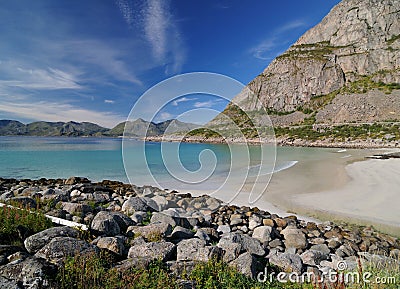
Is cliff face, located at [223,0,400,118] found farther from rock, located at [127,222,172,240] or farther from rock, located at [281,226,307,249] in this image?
rock, located at [127,222,172,240]

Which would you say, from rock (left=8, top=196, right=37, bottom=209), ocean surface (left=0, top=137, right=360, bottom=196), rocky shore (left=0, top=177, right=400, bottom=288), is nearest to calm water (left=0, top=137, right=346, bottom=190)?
ocean surface (left=0, top=137, right=360, bottom=196)

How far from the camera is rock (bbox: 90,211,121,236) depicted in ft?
21.2

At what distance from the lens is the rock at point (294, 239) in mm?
7492

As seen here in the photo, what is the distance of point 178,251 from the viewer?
5504 mm

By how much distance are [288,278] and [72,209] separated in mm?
6930

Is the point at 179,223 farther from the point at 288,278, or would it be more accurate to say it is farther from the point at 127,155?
the point at 127,155

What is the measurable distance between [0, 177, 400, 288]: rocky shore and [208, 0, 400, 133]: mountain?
117312 millimetres

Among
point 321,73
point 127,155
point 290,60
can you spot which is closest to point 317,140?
point 127,155

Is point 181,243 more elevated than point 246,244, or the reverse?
point 181,243

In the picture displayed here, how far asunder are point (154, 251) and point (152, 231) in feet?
4.94

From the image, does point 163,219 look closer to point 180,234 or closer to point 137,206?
point 180,234

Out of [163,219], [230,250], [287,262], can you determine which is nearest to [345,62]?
[163,219]

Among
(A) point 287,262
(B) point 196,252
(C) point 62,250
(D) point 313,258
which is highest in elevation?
(C) point 62,250

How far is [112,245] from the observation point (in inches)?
212
